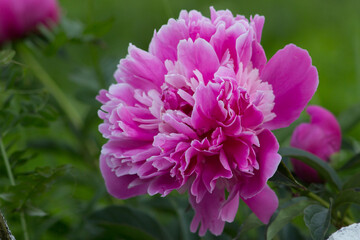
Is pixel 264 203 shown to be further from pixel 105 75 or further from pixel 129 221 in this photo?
pixel 105 75

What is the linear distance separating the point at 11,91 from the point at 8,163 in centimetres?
8

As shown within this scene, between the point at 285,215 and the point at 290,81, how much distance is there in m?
0.12

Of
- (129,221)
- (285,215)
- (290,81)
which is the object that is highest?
(290,81)

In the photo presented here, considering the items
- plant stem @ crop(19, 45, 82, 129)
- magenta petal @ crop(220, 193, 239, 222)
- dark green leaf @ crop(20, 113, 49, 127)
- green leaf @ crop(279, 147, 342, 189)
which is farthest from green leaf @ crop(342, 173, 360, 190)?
plant stem @ crop(19, 45, 82, 129)

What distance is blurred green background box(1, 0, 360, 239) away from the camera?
0.81 metres

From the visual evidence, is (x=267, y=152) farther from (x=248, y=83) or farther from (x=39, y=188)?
(x=39, y=188)

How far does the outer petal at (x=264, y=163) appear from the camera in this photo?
48 centimetres

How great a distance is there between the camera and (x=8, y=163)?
2.09 feet

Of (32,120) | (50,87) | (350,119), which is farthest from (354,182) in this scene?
(50,87)

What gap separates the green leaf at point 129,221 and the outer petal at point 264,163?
0.23m

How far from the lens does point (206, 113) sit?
493 millimetres

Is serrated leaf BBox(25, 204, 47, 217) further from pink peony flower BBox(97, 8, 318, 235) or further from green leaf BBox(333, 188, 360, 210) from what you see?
green leaf BBox(333, 188, 360, 210)

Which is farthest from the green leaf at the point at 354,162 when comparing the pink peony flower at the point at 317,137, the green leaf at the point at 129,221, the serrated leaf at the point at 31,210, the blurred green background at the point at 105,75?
the serrated leaf at the point at 31,210

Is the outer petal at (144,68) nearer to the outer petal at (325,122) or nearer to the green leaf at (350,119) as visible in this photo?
the outer petal at (325,122)
